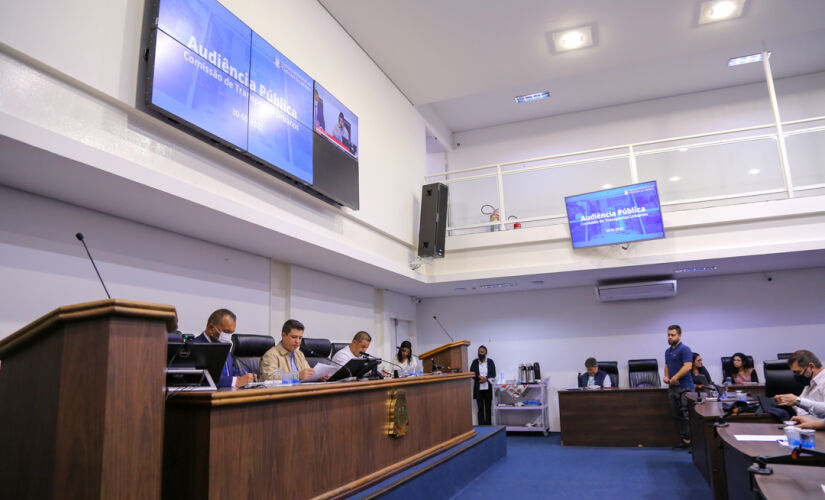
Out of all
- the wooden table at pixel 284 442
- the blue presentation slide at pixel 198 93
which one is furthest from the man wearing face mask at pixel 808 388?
the blue presentation slide at pixel 198 93

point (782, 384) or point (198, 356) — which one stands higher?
point (198, 356)

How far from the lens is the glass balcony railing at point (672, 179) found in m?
7.13

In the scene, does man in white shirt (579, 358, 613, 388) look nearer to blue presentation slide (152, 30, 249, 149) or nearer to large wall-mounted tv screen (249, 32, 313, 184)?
large wall-mounted tv screen (249, 32, 313, 184)

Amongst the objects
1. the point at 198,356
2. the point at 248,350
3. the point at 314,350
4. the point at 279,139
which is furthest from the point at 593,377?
the point at 198,356

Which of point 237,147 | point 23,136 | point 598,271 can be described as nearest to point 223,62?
point 237,147

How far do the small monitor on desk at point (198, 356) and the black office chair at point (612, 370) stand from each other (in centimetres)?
752

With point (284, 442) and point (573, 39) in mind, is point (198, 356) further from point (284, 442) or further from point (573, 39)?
point (573, 39)

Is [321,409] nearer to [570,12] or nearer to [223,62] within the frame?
[223,62]

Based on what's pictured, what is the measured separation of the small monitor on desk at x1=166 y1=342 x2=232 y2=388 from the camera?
2.63 metres

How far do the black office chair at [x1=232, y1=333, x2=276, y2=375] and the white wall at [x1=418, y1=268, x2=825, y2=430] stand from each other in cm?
581

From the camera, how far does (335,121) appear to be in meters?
6.18

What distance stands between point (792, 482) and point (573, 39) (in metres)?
6.79

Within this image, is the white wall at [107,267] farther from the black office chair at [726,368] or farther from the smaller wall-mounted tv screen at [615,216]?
the black office chair at [726,368]

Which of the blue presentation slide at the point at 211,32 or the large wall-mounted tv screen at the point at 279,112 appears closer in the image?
the blue presentation slide at the point at 211,32
